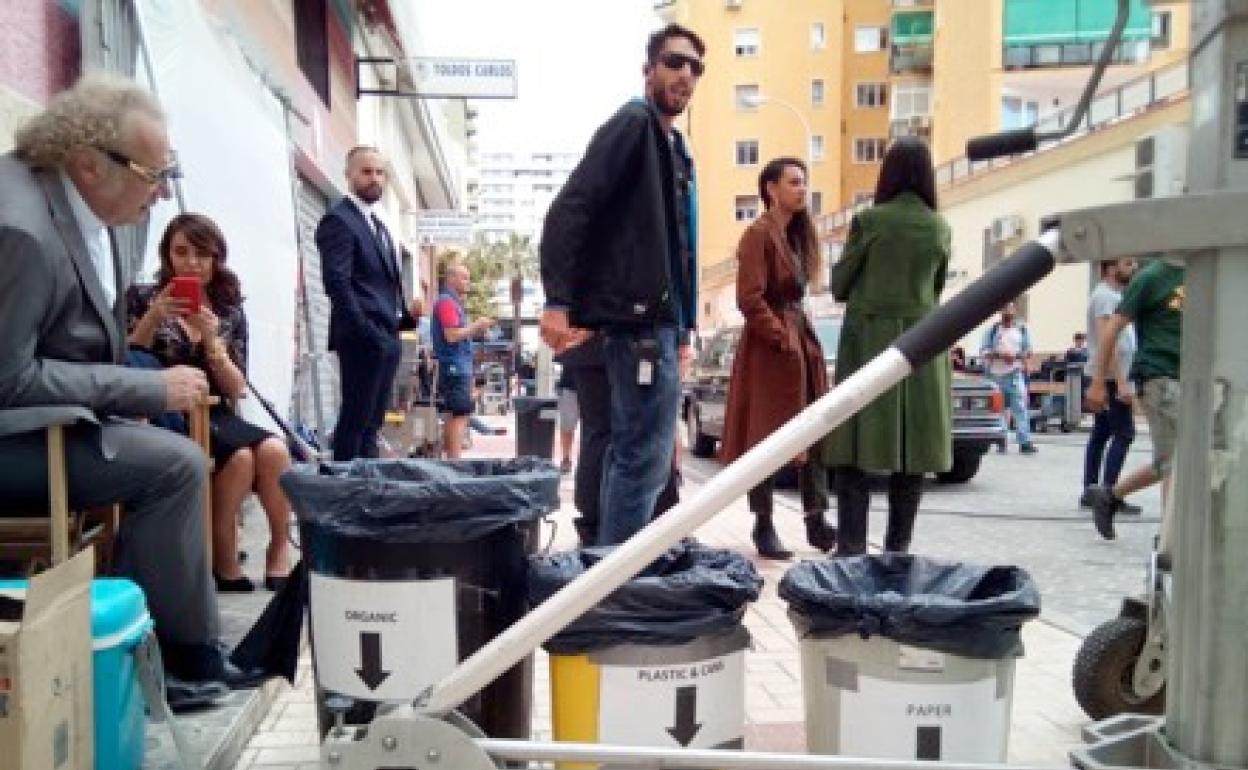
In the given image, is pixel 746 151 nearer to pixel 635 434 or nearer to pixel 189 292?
pixel 189 292

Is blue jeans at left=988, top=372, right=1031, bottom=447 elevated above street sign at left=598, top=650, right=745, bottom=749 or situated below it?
below

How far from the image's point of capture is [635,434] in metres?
3.58

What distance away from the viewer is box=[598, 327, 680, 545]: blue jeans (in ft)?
11.7

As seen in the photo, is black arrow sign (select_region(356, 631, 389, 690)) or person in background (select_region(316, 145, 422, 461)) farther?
person in background (select_region(316, 145, 422, 461))

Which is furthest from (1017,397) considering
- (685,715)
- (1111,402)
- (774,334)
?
(685,715)

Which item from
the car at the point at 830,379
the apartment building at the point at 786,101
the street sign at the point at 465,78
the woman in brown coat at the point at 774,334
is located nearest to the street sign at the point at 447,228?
the street sign at the point at 465,78

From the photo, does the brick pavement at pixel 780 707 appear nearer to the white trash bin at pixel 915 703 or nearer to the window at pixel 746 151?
the white trash bin at pixel 915 703

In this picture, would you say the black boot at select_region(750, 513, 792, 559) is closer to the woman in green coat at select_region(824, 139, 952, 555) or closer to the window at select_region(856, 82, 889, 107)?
the woman in green coat at select_region(824, 139, 952, 555)

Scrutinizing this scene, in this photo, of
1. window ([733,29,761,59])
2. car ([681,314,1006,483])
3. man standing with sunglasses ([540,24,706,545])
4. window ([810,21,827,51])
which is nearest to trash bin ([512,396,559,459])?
car ([681,314,1006,483])

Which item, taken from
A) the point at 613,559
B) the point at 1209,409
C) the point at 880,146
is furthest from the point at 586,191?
the point at 880,146

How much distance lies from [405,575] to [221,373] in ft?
7.39

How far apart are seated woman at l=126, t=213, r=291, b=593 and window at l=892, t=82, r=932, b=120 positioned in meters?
44.2

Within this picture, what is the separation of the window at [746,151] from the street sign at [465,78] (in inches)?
1653

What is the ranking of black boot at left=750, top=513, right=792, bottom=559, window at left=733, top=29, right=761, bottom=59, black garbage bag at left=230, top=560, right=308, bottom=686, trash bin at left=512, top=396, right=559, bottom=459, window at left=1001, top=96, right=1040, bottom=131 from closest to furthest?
black garbage bag at left=230, top=560, right=308, bottom=686 → black boot at left=750, top=513, right=792, bottom=559 → trash bin at left=512, top=396, right=559, bottom=459 → window at left=1001, top=96, right=1040, bottom=131 → window at left=733, top=29, right=761, bottom=59
